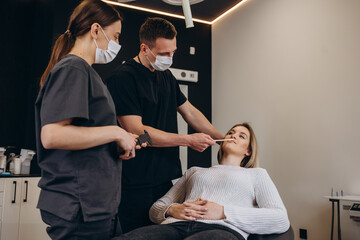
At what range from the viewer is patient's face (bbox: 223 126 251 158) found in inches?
82.0

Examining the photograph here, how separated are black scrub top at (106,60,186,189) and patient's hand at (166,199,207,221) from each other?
0.68 feet

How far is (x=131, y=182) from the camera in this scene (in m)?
1.73

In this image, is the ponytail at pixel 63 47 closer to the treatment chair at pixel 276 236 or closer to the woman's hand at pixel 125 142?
the woman's hand at pixel 125 142

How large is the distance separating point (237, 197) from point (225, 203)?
79 mm

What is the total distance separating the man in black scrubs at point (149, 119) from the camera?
1.73 meters

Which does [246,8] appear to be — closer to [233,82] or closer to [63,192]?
[233,82]

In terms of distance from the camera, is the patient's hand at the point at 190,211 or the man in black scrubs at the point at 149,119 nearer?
the patient's hand at the point at 190,211

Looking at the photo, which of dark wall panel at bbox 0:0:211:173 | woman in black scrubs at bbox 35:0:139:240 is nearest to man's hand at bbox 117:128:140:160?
woman in black scrubs at bbox 35:0:139:240

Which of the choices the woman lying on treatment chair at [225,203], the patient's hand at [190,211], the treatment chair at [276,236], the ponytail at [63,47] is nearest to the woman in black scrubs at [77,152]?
the ponytail at [63,47]

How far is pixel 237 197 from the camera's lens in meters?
1.75

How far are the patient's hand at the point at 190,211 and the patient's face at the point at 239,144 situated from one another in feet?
1.76

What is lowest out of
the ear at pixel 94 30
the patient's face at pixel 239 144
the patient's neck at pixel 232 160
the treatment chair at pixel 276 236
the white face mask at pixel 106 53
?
the treatment chair at pixel 276 236

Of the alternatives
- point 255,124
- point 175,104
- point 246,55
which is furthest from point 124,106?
point 246,55

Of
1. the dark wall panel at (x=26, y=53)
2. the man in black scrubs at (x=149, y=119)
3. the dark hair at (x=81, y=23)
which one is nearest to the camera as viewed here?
the dark hair at (x=81, y=23)
